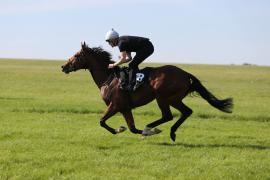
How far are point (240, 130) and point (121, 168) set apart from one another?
7.11 meters

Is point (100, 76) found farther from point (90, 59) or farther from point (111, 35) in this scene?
point (111, 35)

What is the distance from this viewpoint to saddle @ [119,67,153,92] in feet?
39.9

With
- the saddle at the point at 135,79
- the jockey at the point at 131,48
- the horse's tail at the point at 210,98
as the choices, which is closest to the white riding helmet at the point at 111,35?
the jockey at the point at 131,48

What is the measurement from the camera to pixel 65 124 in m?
15.5

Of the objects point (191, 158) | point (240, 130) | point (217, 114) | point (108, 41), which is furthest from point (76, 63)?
point (217, 114)

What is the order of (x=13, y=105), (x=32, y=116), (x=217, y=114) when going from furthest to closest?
(x=13, y=105)
(x=217, y=114)
(x=32, y=116)

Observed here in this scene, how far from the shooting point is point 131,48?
12.4m

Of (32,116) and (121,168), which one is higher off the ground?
(121,168)

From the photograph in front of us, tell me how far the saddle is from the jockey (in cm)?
3

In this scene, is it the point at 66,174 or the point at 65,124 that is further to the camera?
the point at 65,124

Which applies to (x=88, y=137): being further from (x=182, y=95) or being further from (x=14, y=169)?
(x=14, y=169)

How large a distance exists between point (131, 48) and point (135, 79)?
2.61 feet

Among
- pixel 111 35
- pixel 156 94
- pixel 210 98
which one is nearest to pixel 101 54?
pixel 111 35

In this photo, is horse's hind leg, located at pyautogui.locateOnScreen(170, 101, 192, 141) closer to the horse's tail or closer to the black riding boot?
the horse's tail
